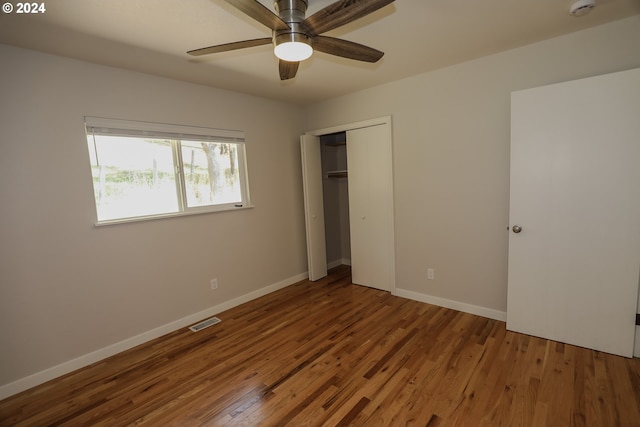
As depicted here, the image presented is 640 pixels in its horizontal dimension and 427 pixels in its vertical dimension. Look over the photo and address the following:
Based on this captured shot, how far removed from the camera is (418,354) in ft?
7.69

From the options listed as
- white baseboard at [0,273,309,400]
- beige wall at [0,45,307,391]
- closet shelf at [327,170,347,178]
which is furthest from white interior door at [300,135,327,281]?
beige wall at [0,45,307,391]

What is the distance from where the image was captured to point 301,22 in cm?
143

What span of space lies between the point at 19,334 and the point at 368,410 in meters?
2.53

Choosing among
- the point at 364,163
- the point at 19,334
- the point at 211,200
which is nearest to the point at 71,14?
the point at 211,200

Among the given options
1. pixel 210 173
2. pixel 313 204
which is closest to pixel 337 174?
pixel 313 204

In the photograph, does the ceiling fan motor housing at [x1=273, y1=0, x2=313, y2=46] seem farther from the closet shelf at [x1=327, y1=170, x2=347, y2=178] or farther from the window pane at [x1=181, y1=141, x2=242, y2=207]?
the closet shelf at [x1=327, y1=170, x2=347, y2=178]

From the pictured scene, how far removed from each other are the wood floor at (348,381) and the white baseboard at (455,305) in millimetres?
109

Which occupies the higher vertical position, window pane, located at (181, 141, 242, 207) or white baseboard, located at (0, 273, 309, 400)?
window pane, located at (181, 141, 242, 207)

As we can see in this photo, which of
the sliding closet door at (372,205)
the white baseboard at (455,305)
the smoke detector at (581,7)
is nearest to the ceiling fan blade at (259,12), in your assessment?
the smoke detector at (581,7)

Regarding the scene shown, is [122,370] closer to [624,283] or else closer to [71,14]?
[71,14]

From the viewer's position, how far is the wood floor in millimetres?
1764

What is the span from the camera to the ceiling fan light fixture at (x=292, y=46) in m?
1.44

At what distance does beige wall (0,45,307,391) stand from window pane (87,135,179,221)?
126 mm

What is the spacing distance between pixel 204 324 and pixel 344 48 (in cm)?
282
